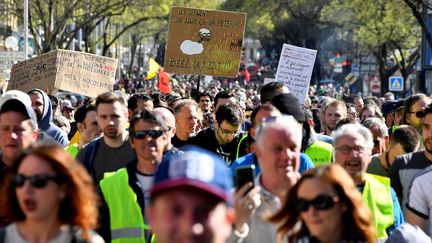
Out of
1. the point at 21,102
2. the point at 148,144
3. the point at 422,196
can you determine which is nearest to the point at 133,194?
the point at 148,144

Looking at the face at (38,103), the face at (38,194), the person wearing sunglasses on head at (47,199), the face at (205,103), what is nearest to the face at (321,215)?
the person wearing sunglasses on head at (47,199)

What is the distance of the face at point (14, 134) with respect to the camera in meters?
6.41

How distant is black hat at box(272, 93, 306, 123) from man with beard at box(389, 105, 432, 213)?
742 mm

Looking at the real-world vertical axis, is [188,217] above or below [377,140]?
below

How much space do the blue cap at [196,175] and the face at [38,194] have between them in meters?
1.24

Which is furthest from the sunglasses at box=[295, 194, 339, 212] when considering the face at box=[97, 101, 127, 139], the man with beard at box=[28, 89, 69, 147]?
the man with beard at box=[28, 89, 69, 147]

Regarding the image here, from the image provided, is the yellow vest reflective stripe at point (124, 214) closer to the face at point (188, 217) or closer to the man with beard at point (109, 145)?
the man with beard at point (109, 145)

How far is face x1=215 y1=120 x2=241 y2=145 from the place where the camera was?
9344mm

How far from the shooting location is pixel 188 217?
319 centimetres

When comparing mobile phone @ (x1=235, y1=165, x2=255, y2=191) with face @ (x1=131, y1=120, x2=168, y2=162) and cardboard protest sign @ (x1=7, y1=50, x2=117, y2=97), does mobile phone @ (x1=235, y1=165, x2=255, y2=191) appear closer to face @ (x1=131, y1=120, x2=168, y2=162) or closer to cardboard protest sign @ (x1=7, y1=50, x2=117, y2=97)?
face @ (x1=131, y1=120, x2=168, y2=162)

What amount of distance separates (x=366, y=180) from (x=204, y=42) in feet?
29.8

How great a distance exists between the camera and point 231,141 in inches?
370

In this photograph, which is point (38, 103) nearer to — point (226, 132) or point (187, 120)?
point (187, 120)

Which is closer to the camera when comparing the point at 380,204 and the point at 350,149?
the point at 380,204
